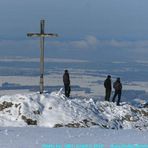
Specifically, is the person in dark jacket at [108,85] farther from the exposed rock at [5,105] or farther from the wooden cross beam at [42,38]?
the exposed rock at [5,105]

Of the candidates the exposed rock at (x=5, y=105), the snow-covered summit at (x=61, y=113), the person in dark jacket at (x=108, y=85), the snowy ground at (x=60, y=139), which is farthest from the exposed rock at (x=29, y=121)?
the snowy ground at (x=60, y=139)

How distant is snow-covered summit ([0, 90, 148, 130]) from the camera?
28.1 m

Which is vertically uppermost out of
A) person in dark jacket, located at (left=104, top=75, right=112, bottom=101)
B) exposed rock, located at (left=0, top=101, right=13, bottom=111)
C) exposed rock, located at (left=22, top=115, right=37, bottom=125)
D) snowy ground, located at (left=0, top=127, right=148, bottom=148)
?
person in dark jacket, located at (left=104, top=75, right=112, bottom=101)

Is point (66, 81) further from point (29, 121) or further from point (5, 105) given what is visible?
point (29, 121)

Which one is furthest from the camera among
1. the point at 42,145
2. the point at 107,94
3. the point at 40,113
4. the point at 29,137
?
the point at 107,94

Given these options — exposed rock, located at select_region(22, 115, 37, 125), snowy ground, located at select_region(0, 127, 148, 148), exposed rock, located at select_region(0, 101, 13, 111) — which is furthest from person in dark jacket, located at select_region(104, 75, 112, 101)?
snowy ground, located at select_region(0, 127, 148, 148)

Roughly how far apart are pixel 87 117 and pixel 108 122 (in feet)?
5.08

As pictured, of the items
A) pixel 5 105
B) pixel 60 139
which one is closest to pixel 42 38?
pixel 5 105

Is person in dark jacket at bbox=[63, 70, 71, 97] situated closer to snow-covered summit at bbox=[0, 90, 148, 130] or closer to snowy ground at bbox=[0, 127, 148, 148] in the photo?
snow-covered summit at bbox=[0, 90, 148, 130]

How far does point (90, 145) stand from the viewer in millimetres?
16984

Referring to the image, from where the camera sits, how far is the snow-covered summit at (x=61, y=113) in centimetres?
2809

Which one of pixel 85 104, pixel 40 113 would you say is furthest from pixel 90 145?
pixel 85 104

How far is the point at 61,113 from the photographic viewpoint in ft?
94.2

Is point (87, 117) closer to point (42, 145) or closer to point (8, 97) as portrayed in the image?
point (8, 97)
